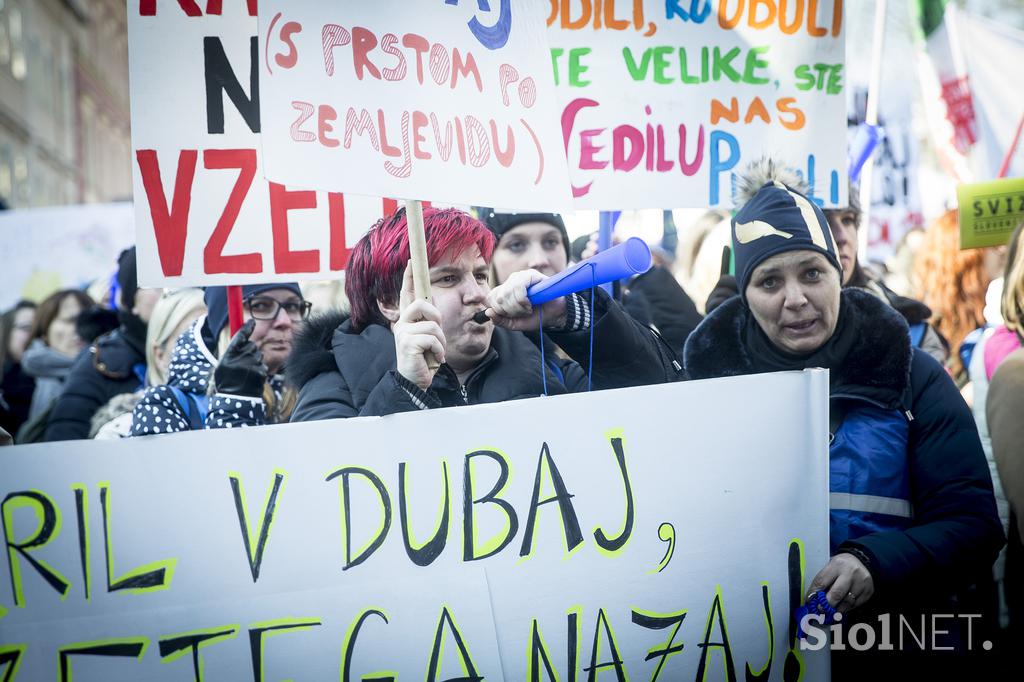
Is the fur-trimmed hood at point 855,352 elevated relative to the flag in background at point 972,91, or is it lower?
lower

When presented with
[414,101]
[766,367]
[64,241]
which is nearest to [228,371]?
[414,101]

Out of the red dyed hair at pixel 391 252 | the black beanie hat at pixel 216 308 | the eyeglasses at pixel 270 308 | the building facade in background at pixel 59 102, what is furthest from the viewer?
the building facade in background at pixel 59 102

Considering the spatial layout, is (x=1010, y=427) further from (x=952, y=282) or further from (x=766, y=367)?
(x=952, y=282)

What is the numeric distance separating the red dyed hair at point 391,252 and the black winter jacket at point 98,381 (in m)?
2.14

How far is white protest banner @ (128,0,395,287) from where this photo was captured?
2520mm

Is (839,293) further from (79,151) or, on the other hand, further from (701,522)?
(79,151)

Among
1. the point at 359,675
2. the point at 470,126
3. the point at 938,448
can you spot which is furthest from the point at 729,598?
the point at 470,126

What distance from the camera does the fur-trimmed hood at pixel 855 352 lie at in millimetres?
2195

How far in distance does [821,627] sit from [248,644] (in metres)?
1.09

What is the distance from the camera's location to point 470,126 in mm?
2107

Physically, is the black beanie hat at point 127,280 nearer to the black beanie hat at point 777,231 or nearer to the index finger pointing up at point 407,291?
the index finger pointing up at point 407,291

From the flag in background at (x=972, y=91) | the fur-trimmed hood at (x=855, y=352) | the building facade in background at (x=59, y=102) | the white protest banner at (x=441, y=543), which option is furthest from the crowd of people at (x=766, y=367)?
the building facade in background at (x=59, y=102)

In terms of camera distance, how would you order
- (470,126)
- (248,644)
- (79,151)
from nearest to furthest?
(248,644)
(470,126)
(79,151)

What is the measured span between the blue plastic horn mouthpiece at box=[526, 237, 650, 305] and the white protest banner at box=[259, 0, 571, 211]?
0.16m
